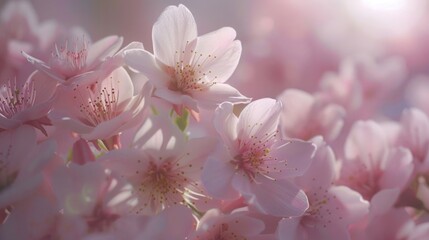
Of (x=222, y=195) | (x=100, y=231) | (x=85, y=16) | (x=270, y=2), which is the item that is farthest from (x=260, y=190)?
(x=85, y=16)

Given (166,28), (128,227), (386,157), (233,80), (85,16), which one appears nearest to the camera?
(128,227)

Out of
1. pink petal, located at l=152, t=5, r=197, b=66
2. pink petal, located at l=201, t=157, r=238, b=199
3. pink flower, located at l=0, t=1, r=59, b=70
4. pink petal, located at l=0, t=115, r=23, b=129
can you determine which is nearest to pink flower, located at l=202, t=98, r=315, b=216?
pink petal, located at l=201, t=157, r=238, b=199

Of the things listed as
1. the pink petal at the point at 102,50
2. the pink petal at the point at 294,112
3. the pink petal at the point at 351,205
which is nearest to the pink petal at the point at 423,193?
the pink petal at the point at 351,205

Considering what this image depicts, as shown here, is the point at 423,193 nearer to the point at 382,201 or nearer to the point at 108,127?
the point at 382,201

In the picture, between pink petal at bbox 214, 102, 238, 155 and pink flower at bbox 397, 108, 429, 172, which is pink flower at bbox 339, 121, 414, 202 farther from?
pink petal at bbox 214, 102, 238, 155

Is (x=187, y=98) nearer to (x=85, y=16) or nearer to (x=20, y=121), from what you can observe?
(x=20, y=121)

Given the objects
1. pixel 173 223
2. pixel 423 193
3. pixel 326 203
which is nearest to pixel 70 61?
pixel 173 223
